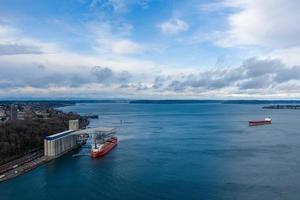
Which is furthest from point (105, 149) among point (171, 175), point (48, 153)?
point (171, 175)

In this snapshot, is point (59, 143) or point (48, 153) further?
point (59, 143)

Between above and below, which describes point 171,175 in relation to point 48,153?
below

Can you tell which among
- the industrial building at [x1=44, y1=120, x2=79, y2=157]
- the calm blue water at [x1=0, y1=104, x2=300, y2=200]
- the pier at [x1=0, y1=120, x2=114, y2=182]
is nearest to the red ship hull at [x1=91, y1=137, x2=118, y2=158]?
the calm blue water at [x1=0, y1=104, x2=300, y2=200]

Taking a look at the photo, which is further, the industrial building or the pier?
the industrial building

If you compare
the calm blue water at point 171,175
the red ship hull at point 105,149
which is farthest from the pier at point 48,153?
the red ship hull at point 105,149

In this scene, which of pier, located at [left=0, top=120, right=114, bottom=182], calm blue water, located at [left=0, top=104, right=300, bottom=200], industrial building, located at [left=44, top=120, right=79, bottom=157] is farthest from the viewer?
industrial building, located at [left=44, top=120, right=79, bottom=157]

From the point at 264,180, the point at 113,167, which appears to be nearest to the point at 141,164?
the point at 113,167

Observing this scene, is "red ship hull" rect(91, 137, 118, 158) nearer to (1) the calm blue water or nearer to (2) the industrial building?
(1) the calm blue water

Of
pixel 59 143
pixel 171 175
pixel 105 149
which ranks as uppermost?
pixel 59 143

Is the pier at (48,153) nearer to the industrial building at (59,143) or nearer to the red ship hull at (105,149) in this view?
the industrial building at (59,143)

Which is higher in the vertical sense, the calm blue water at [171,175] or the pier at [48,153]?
the pier at [48,153]

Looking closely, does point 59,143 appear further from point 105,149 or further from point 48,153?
point 105,149

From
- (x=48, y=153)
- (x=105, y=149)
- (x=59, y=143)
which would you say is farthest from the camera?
(x=105, y=149)
